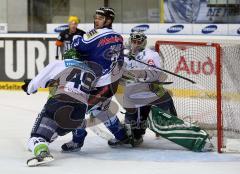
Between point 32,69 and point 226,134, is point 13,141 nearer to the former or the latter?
point 226,134

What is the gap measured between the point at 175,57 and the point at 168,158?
4.31 ft

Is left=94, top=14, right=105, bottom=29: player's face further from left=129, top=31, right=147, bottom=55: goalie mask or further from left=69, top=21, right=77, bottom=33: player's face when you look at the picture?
left=69, top=21, right=77, bottom=33: player's face

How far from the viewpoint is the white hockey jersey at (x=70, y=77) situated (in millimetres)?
4809

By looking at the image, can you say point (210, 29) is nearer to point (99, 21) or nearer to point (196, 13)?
point (196, 13)

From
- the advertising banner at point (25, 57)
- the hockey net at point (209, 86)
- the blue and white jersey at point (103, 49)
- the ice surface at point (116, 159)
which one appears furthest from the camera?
the advertising banner at point (25, 57)

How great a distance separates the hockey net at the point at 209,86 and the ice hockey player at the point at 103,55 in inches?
28.4

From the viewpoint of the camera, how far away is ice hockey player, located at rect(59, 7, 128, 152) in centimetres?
486

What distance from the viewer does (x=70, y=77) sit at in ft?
15.9

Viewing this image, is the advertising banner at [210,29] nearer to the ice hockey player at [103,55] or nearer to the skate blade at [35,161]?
the ice hockey player at [103,55]

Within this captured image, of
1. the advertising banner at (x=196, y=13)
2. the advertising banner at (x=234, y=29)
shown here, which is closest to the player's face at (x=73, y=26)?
the advertising banner at (x=196, y=13)

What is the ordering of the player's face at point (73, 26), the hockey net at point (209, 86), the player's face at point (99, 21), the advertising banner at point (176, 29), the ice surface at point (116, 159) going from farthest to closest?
the advertising banner at point (176, 29) < the player's face at point (73, 26) < the hockey net at point (209, 86) < the player's face at point (99, 21) < the ice surface at point (116, 159)

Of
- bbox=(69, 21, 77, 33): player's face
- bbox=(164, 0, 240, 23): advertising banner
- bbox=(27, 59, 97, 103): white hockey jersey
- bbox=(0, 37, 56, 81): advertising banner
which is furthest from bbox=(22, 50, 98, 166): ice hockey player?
bbox=(0, 37, 56, 81): advertising banner

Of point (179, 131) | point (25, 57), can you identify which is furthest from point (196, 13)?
point (179, 131)

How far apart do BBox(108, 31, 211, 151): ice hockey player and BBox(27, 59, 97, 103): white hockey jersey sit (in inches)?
22.7
